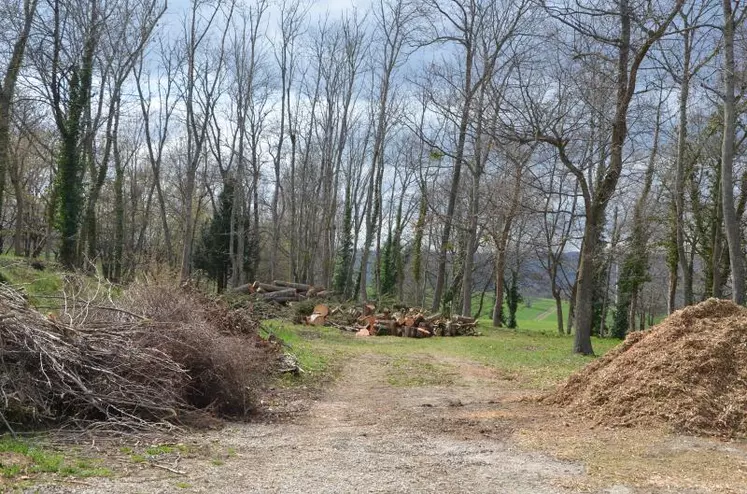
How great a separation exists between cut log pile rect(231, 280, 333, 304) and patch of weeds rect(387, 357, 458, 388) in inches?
565

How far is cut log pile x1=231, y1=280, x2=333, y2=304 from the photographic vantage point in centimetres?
2975

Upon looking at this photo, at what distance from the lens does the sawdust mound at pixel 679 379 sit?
24.5ft

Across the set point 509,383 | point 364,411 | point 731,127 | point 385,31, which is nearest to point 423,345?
point 509,383

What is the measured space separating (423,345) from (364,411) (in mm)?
12541

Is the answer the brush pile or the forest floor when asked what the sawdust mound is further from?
the brush pile

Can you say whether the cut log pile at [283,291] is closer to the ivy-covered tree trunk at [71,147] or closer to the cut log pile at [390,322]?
the cut log pile at [390,322]

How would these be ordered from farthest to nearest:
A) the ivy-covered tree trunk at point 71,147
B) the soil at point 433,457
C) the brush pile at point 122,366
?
the ivy-covered tree trunk at point 71,147, the brush pile at point 122,366, the soil at point 433,457

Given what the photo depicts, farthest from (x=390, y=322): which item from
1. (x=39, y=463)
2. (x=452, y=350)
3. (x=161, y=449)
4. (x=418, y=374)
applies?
(x=39, y=463)

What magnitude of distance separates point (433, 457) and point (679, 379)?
11.7 ft

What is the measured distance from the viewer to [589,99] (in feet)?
54.4

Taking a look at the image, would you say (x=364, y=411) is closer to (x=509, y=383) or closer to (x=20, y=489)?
(x=509, y=383)

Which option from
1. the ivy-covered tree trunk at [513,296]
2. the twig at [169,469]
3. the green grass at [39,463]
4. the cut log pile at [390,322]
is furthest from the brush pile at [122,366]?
the ivy-covered tree trunk at [513,296]

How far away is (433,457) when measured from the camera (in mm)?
6328

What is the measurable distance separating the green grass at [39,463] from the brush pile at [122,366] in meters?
0.46
